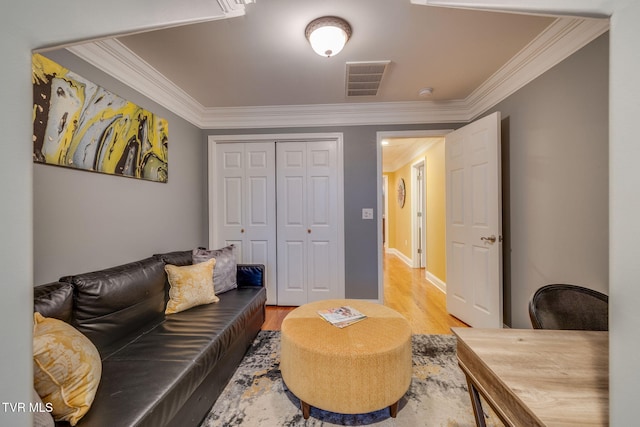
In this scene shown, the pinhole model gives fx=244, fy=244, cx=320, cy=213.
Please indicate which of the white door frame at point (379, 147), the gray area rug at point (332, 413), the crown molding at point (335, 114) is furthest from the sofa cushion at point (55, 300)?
the white door frame at point (379, 147)

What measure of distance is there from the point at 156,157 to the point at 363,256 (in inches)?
95.5

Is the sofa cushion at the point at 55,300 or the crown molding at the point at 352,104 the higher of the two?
the crown molding at the point at 352,104

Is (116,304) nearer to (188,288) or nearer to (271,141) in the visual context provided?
(188,288)

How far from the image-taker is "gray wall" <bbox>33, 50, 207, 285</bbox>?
1435 mm

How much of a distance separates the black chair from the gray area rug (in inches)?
25.0

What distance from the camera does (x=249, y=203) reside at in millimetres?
3141

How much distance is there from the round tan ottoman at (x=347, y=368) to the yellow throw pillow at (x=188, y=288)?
0.90 meters

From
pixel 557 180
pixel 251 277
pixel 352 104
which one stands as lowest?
pixel 251 277

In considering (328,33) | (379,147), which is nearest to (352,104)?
(379,147)

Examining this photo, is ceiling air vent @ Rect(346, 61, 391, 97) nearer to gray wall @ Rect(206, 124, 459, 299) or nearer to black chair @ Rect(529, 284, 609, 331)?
gray wall @ Rect(206, 124, 459, 299)

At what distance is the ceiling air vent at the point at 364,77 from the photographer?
2.08 metres

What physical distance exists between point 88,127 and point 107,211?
1.92 feet

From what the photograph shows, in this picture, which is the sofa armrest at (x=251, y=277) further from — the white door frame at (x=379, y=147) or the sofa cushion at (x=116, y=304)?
the white door frame at (x=379, y=147)

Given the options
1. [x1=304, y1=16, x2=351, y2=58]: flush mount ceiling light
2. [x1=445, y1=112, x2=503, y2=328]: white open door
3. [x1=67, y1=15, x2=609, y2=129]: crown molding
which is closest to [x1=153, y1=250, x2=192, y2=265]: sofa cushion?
[x1=67, y1=15, x2=609, y2=129]: crown molding
